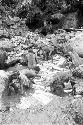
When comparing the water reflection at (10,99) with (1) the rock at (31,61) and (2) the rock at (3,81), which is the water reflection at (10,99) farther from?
(1) the rock at (31,61)

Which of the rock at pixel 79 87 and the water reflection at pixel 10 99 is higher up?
the rock at pixel 79 87

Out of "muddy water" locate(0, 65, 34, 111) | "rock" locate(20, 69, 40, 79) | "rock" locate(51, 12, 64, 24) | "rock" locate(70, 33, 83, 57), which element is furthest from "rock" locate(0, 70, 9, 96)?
"rock" locate(51, 12, 64, 24)

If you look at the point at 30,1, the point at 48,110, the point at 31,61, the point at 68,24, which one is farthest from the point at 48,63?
the point at 30,1

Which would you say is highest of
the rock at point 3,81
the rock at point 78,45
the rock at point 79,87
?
the rock at point 79,87

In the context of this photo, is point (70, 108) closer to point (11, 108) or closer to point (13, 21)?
point (11, 108)

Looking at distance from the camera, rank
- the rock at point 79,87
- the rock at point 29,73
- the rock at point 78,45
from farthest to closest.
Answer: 1. the rock at point 78,45
2. the rock at point 29,73
3. the rock at point 79,87

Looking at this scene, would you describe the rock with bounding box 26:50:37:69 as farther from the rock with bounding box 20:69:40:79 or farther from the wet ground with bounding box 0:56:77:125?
the wet ground with bounding box 0:56:77:125

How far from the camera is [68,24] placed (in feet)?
31.1

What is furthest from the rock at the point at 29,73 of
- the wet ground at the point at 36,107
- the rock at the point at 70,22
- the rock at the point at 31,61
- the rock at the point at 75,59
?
the rock at the point at 70,22

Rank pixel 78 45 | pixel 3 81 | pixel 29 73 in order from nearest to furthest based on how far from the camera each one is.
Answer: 1. pixel 3 81
2. pixel 29 73
3. pixel 78 45

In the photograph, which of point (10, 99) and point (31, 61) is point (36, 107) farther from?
point (31, 61)

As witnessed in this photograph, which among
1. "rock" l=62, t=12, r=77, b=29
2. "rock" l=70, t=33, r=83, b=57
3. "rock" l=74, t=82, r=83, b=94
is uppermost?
"rock" l=74, t=82, r=83, b=94

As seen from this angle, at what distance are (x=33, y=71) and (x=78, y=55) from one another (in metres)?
1.64

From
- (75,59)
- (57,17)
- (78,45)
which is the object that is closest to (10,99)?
(75,59)
